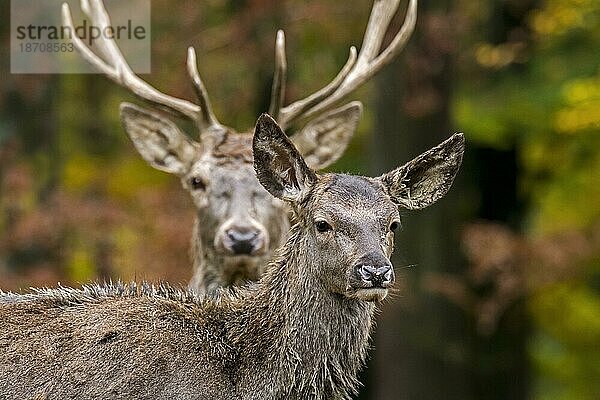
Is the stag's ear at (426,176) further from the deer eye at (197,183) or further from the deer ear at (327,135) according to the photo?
the deer ear at (327,135)

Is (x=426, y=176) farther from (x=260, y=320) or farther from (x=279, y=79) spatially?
(x=279, y=79)

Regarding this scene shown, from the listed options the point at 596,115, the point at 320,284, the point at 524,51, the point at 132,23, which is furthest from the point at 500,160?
the point at 320,284

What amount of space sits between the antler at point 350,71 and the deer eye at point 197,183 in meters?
0.85

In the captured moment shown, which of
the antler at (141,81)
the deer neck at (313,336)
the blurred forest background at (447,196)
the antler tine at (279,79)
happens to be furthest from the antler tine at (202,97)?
the blurred forest background at (447,196)

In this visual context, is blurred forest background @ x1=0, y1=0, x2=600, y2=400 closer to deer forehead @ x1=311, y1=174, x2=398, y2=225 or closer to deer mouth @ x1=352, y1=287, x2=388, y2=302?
deer forehead @ x1=311, y1=174, x2=398, y2=225

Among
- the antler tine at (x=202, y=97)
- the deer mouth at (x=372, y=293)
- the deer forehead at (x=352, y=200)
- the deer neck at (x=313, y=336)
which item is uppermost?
the antler tine at (x=202, y=97)

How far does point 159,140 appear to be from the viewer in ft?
37.0

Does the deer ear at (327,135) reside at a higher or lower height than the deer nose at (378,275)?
higher

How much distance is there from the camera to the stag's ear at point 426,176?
8.10 m

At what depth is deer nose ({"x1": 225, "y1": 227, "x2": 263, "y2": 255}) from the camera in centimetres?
976

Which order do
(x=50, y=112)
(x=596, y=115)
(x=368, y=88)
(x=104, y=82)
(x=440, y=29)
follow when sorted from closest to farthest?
(x=596, y=115), (x=440, y=29), (x=50, y=112), (x=368, y=88), (x=104, y=82)

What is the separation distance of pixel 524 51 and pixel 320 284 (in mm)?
9872

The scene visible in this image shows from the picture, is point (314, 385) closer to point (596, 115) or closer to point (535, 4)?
point (596, 115)

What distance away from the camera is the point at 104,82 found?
21969 mm
